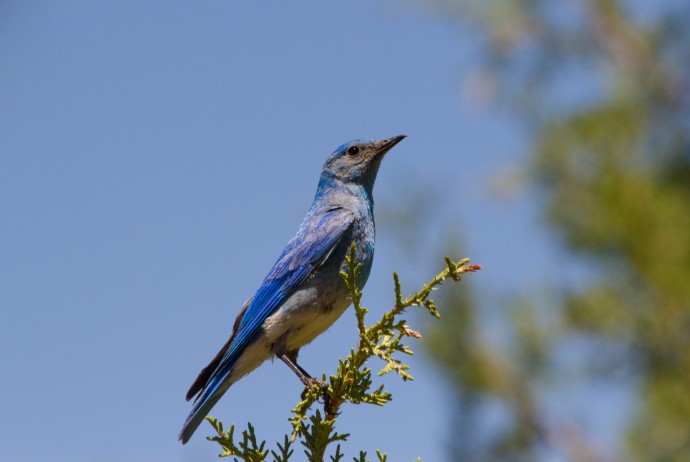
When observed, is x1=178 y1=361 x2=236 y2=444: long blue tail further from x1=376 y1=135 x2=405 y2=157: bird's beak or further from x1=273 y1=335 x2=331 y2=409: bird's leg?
x1=376 y1=135 x2=405 y2=157: bird's beak

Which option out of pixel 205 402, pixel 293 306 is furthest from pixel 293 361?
pixel 205 402

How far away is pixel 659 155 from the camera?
8.00 meters

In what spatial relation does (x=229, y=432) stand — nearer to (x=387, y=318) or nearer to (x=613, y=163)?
(x=387, y=318)

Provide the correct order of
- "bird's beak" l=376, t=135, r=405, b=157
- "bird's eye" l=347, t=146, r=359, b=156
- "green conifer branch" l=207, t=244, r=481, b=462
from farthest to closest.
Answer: "bird's eye" l=347, t=146, r=359, b=156, "bird's beak" l=376, t=135, r=405, b=157, "green conifer branch" l=207, t=244, r=481, b=462

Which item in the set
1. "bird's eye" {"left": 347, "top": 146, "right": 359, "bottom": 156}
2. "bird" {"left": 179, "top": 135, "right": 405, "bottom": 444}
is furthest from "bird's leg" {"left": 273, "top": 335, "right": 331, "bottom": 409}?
"bird's eye" {"left": 347, "top": 146, "right": 359, "bottom": 156}

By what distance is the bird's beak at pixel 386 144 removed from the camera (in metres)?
5.91

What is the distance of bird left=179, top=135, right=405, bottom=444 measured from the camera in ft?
16.5

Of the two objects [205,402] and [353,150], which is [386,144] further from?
[205,402]

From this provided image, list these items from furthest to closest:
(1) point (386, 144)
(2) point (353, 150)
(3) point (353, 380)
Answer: (2) point (353, 150)
(1) point (386, 144)
(3) point (353, 380)

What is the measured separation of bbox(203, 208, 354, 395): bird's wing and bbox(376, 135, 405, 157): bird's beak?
2.46 ft

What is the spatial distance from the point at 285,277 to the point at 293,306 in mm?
197

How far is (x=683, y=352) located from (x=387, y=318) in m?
3.95

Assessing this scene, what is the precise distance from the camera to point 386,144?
5957 millimetres

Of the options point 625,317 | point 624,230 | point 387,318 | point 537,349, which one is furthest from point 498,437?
point 387,318
